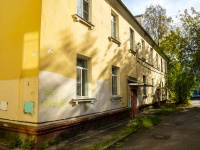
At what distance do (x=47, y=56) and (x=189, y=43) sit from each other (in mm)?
17425

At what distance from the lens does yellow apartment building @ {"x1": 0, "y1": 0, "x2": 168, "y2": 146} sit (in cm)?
633

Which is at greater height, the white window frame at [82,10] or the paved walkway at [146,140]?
the white window frame at [82,10]

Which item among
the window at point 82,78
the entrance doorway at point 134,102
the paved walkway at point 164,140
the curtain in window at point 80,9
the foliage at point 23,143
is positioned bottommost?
the paved walkway at point 164,140

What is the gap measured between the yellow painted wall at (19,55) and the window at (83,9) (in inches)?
93.4

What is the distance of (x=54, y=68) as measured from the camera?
6.74 m

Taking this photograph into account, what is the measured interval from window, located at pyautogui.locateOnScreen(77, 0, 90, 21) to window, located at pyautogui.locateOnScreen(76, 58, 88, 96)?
187 cm

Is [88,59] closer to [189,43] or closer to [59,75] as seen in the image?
[59,75]

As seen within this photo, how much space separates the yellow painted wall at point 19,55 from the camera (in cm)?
636

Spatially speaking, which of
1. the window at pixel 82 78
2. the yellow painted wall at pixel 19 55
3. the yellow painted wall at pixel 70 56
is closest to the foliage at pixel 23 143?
the yellow painted wall at pixel 19 55

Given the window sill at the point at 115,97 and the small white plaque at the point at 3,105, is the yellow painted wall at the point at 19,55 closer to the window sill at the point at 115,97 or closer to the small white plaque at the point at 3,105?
the small white plaque at the point at 3,105

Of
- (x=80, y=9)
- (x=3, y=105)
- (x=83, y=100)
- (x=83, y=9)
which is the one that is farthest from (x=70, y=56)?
(x=3, y=105)

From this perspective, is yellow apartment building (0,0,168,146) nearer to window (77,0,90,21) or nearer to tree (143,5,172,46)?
window (77,0,90,21)

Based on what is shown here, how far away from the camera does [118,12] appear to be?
40.0ft

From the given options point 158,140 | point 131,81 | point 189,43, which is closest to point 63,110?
point 158,140
